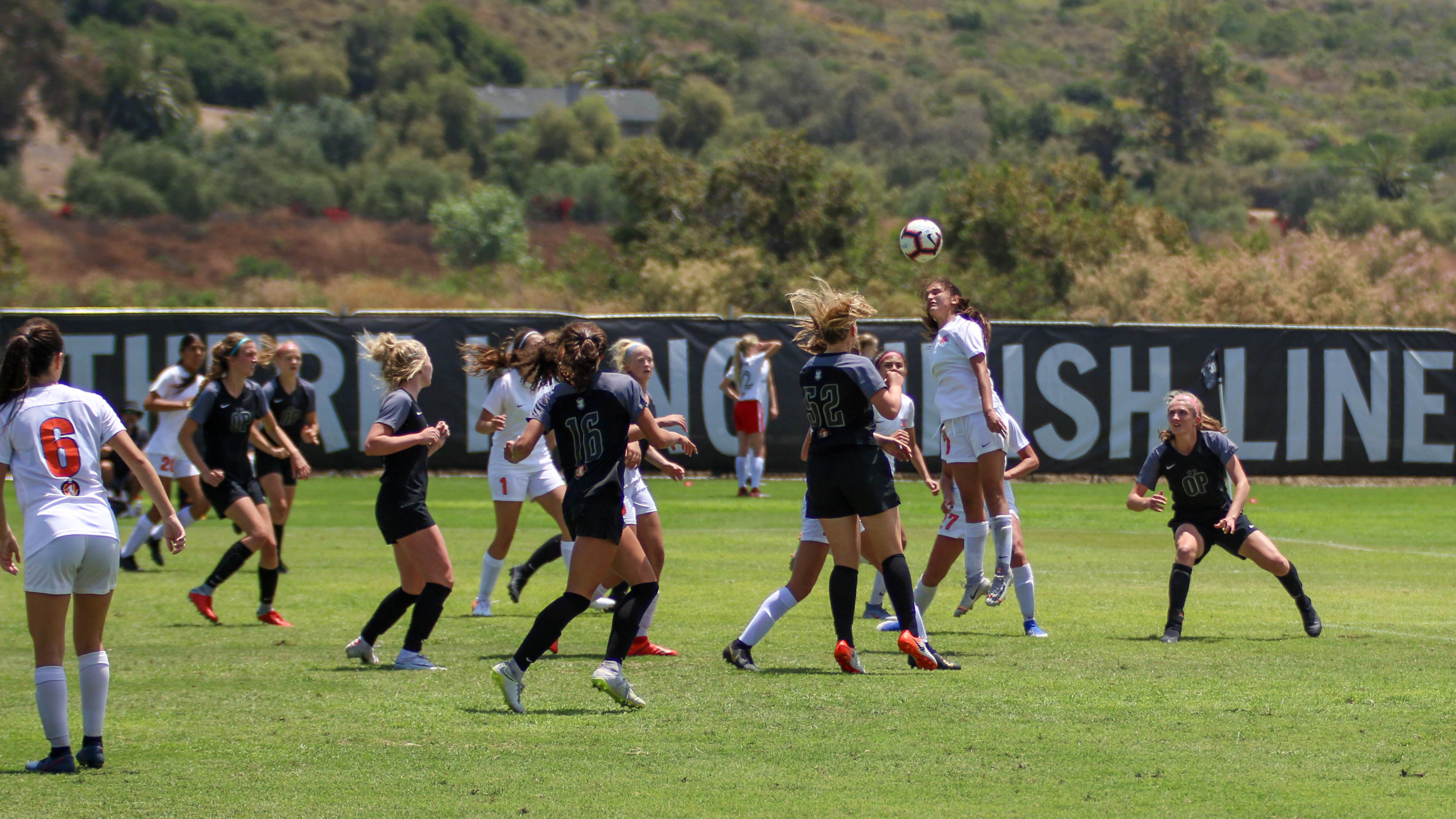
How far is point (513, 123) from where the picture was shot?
5812 inches

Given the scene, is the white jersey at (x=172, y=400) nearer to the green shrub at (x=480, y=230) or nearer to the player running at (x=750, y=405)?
the player running at (x=750, y=405)

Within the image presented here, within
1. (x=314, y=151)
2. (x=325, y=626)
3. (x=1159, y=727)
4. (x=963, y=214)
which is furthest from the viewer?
(x=314, y=151)

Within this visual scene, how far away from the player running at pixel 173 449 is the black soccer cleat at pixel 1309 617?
29.3 feet

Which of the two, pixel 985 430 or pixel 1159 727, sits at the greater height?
pixel 985 430

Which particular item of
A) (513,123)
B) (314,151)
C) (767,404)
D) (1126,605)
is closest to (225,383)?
(1126,605)

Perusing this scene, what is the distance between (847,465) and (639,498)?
1.91 metres

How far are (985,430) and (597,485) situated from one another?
3108mm

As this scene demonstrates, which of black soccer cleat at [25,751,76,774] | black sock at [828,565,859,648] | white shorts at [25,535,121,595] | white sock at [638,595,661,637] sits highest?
white shorts at [25,535,121,595]

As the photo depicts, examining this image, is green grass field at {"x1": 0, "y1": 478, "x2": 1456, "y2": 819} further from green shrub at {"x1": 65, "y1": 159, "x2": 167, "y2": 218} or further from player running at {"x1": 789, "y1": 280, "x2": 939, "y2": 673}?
green shrub at {"x1": 65, "y1": 159, "x2": 167, "y2": 218}

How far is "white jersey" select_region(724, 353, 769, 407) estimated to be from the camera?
2061 centimetres

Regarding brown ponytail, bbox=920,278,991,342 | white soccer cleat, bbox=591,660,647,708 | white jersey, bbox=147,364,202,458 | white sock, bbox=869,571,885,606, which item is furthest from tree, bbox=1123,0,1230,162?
white soccer cleat, bbox=591,660,647,708

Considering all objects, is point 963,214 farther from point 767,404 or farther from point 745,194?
point 767,404

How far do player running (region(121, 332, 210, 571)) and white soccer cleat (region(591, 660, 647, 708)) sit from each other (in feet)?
23.1

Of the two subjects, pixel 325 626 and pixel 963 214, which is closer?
pixel 325 626
